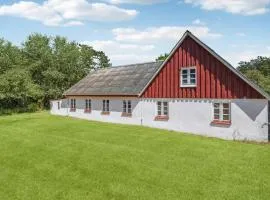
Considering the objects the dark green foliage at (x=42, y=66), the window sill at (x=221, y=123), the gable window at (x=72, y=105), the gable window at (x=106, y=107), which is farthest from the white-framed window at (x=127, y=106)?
the dark green foliage at (x=42, y=66)

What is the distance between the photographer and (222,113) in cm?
2508

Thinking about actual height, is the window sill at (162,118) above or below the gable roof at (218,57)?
below

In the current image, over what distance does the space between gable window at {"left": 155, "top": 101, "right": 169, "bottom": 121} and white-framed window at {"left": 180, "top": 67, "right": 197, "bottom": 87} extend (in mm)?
2660

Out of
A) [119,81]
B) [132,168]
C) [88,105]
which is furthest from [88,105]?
[132,168]

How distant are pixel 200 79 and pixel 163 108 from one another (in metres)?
4.89

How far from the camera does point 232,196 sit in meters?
12.5

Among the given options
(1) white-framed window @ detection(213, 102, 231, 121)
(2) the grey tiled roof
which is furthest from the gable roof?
(2) the grey tiled roof

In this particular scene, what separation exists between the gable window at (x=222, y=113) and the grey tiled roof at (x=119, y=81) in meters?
8.68

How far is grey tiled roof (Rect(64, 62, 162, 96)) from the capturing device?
3434cm

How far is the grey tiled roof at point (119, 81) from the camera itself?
34.3 m

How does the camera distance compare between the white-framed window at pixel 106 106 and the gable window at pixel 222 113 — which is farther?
the white-framed window at pixel 106 106

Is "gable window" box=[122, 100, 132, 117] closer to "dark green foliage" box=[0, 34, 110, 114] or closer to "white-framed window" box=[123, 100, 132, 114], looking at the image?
"white-framed window" box=[123, 100, 132, 114]

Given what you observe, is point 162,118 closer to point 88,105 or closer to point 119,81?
point 119,81

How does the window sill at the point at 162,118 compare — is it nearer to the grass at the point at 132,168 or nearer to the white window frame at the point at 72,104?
the grass at the point at 132,168
